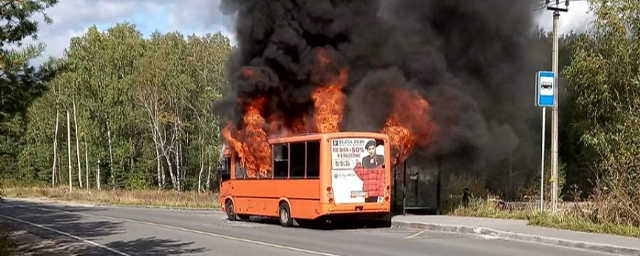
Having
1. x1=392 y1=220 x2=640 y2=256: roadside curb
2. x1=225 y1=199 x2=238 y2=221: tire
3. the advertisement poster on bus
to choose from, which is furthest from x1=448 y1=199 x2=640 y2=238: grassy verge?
x1=225 y1=199 x2=238 y2=221: tire

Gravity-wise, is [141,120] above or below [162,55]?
below

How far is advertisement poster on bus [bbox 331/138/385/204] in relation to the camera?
19547mm

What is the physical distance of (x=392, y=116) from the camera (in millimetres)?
23922

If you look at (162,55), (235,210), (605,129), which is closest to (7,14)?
(235,210)

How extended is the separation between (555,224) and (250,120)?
1053 centimetres

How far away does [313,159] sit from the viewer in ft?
65.1

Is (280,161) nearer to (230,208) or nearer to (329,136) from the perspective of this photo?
(329,136)

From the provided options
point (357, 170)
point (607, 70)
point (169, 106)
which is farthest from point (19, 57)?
point (169, 106)

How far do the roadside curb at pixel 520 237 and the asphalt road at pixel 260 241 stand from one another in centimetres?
32

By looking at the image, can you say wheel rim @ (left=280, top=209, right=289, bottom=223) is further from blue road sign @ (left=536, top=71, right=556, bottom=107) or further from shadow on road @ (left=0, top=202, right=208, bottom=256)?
blue road sign @ (left=536, top=71, right=556, bottom=107)

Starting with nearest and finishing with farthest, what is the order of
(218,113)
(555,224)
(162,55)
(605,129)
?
(555,224) → (218,113) → (605,129) → (162,55)

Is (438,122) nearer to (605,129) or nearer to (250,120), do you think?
(250,120)

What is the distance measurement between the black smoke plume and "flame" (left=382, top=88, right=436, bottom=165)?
0.28 metres

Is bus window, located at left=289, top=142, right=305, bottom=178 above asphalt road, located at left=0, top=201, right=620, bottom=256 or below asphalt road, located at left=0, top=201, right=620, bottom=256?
above
